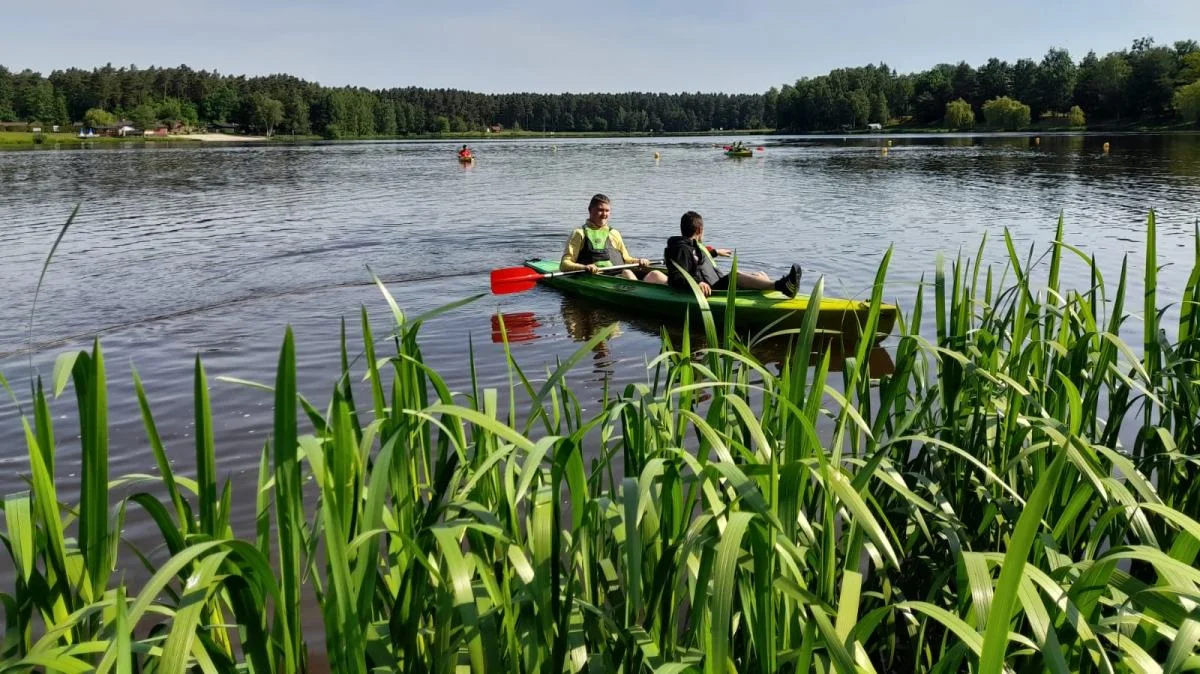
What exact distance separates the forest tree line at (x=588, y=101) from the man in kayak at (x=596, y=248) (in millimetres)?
81965

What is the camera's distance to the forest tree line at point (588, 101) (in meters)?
97.9

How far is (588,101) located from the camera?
7475 inches

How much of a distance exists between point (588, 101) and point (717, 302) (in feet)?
618

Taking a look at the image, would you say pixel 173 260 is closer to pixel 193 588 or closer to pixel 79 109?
pixel 193 588

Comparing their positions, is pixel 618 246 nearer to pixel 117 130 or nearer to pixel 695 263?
pixel 695 263

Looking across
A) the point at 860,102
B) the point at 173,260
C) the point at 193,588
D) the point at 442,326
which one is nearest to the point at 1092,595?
the point at 193,588

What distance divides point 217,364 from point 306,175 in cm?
3524

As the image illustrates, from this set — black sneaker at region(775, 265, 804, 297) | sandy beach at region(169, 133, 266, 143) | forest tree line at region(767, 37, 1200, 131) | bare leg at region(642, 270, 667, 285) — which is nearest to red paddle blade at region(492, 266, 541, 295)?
bare leg at region(642, 270, 667, 285)

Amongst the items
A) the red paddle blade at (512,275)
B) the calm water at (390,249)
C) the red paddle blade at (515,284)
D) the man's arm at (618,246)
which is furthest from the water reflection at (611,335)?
the man's arm at (618,246)

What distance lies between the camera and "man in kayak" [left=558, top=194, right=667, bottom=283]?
11.0 meters

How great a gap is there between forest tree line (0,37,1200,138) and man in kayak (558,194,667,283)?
82.0 m

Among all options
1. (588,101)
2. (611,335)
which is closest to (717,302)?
(611,335)

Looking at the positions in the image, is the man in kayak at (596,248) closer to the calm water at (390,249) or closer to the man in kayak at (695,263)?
the calm water at (390,249)

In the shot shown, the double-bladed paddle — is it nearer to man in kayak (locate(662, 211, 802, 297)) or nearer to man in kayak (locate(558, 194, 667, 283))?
man in kayak (locate(558, 194, 667, 283))
